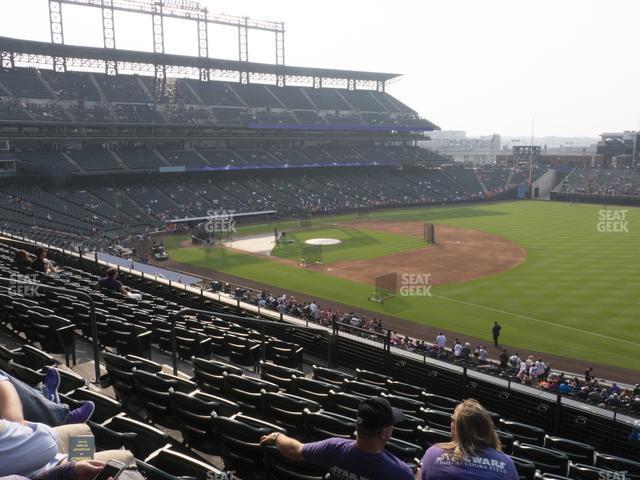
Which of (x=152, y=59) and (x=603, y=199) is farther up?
(x=152, y=59)

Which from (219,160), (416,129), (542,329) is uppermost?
(416,129)

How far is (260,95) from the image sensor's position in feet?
276

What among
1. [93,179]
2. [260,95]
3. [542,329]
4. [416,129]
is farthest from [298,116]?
[542,329]

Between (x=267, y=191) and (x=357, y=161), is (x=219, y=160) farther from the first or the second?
(x=357, y=161)

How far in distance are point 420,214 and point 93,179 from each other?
135ft

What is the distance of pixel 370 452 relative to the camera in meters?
3.84

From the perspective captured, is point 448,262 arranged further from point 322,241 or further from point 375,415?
point 375,415
